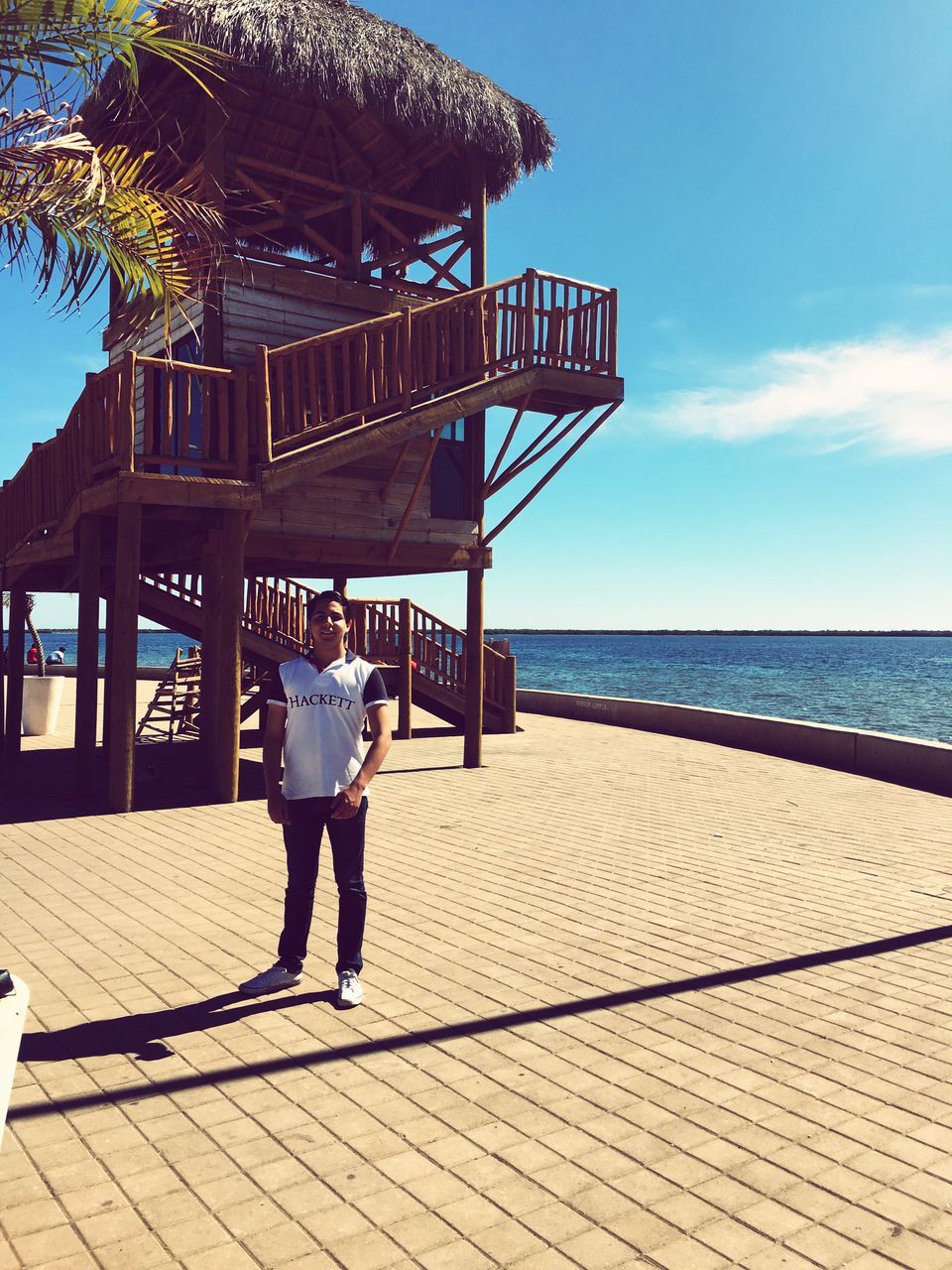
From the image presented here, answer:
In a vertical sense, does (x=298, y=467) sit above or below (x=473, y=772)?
above

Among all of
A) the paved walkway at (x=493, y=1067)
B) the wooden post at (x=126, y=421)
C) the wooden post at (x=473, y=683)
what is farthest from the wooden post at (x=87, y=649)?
the wooden post at (x=473, y=683)

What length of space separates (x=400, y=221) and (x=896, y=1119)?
1593cm

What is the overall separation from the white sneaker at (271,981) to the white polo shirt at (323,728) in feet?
3.13

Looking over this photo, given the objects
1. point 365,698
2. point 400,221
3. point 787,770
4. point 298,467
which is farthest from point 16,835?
point 400,221

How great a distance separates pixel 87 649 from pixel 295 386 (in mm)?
4003

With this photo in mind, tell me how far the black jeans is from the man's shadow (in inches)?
11.0

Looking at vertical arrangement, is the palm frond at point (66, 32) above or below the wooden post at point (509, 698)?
above

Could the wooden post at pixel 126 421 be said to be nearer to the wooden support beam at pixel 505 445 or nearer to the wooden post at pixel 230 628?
the wooden post at pixel 230 628

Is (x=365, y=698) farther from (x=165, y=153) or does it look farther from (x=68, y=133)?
(x=165, y=153)

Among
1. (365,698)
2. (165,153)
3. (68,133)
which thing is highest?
(165,153)

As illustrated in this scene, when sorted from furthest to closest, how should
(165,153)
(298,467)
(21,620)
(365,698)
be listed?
(21,620) < (165,153) < (298,467) < (365,698)

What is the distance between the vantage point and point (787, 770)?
13695 millimetres

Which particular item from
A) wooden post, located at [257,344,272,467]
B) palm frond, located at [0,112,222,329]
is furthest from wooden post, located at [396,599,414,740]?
palm frond, located at [0,112,222,329]

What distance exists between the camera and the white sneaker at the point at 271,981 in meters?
4.99
